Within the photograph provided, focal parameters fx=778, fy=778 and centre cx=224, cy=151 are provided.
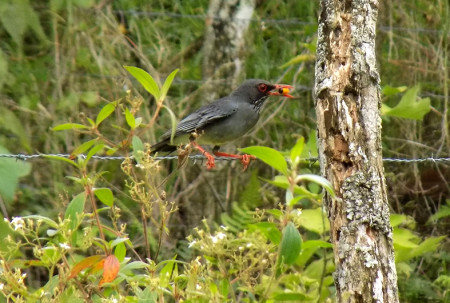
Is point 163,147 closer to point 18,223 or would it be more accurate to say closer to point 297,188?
point 297,188

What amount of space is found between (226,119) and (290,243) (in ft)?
12.1

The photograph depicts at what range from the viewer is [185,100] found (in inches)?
250

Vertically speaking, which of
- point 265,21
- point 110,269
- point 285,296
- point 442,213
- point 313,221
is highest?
point 265,21

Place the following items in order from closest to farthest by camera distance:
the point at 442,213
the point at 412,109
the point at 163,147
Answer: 1. the point at 412,109
2. the point at 163,147
3. the point at 442,213

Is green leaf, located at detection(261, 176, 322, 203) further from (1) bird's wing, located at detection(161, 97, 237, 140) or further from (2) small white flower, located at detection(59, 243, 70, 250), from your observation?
(1) bird's wing, located at detection(161, 97, 237, 140)

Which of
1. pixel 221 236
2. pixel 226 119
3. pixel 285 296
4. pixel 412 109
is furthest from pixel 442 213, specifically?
pixel 221 236

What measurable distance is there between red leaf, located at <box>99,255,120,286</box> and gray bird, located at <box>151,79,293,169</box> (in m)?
3.06

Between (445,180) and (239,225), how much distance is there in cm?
205

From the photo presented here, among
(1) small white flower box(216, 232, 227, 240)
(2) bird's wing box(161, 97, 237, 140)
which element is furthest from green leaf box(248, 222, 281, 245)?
(2) bird's wing box(161, 97, 237, 140)

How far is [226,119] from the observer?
568 centimetres

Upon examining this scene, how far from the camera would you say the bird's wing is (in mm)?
5500

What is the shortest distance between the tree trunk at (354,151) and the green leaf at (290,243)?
24.8 inches

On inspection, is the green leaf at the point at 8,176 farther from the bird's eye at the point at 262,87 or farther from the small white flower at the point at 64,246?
the bird's eye at the point at 262,87

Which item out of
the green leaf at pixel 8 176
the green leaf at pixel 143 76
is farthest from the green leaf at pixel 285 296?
the green leaf at pixel 8 176
